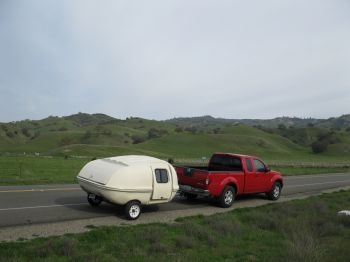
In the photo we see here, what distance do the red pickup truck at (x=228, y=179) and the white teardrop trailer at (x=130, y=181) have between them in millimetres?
2131

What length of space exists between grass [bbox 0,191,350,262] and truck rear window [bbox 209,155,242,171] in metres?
3.38

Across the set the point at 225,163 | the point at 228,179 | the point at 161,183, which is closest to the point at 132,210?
the point at 161,183

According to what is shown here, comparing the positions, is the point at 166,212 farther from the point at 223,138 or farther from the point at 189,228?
the point at 223,138

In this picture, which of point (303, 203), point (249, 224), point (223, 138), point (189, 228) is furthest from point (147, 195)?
point (223, 138)

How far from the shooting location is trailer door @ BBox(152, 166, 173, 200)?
13.5 m

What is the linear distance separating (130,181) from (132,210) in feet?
2.77

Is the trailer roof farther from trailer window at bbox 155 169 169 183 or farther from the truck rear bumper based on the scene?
the truck rear bumper

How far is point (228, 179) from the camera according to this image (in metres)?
16.7

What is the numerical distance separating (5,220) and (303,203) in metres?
10.7

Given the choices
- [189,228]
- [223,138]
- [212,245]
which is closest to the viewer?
[212,245]

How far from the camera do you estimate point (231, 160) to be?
18375mm

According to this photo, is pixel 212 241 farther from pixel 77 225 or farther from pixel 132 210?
pixel 77 225

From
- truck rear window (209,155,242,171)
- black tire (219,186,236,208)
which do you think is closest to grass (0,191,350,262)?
black tire (219,186,236,208)

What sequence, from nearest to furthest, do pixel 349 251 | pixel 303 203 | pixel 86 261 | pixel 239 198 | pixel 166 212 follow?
pixel 86 261
pixel 349 251
pixel 166 212
pixel 303 203
pixel 239 198
